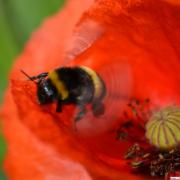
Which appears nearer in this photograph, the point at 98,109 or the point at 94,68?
the point at 98,109

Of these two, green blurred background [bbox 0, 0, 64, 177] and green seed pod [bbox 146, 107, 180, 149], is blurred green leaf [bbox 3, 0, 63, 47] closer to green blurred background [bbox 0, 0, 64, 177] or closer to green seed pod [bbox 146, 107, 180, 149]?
green blurred background [bbox 0, 0, 64, 177]

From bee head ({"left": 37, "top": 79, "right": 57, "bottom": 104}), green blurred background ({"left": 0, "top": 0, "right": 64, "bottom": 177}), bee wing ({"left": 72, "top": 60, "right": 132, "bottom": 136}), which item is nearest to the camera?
bee head ({"left": 37, "top": 79, "right": 57, "bottom": 104})

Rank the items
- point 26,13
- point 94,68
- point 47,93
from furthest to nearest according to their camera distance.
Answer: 1. point 26,13
2. point 94,68
3. point 47,93

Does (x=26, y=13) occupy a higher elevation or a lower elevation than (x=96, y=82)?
higher

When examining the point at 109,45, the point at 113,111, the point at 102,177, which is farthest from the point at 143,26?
the point at 102,177

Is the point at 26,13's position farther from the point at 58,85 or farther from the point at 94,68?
the point at 58,85

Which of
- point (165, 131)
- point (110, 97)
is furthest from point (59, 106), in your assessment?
point (165, 131)

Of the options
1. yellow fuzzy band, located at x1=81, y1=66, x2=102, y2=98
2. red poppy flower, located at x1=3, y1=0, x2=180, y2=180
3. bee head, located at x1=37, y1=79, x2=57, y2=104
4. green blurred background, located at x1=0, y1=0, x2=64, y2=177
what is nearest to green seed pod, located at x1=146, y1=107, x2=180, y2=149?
red poppy flower, located at x1=3, y1=0, x2=180, y2=180
